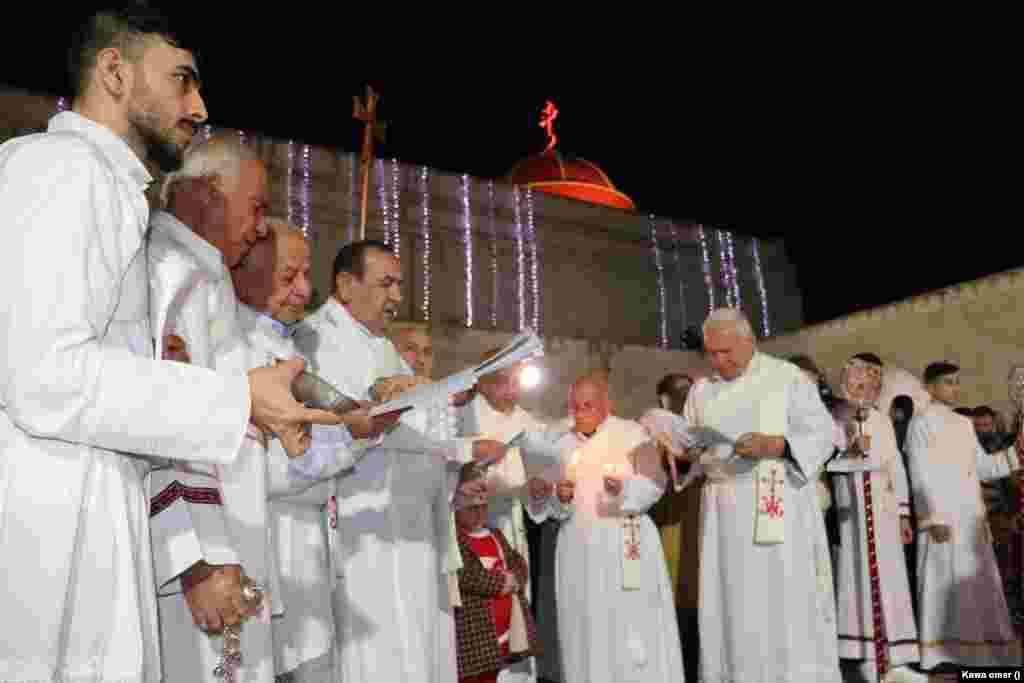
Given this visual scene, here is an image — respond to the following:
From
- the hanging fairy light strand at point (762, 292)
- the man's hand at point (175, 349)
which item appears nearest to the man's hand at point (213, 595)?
the man's hand at point (175, 349)

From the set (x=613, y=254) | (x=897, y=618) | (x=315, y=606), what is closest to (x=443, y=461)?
(x=315, y=606)

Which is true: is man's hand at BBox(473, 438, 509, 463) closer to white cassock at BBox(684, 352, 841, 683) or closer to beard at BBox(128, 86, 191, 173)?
white cassock at BBox(684, 352, 841, 683)

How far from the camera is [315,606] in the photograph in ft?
11.0

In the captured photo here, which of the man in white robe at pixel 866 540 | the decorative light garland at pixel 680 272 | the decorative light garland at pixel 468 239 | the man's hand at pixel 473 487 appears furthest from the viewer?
the decorative light garland at pixel 680 272

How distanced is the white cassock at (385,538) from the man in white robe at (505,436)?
2026 mm

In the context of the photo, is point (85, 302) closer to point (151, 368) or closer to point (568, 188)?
point (151, 368)

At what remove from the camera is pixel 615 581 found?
6.52 m

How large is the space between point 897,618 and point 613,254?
288 inches

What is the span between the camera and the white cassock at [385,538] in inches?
153

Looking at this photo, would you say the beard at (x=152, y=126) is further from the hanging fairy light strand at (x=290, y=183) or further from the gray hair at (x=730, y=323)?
the hanging fairy light strand at (x=290, y=183)

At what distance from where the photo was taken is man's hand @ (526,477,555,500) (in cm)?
659

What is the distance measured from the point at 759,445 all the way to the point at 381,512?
2.90m

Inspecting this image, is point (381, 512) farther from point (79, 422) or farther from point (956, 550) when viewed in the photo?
point (956, 550)

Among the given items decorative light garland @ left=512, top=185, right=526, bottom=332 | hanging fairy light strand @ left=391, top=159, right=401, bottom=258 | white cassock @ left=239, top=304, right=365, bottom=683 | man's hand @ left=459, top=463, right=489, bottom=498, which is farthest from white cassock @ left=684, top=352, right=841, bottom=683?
decorative light garland @ left=512, top=185, right=526, bottom=332
